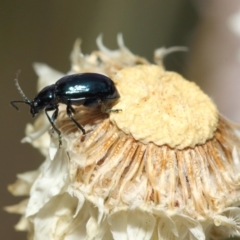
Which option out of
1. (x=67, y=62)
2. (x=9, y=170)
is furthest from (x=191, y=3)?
(x=9, y=170)

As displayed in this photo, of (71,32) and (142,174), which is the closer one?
(142,174)

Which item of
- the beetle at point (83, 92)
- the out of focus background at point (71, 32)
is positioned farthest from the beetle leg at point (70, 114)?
the out of focus background at point (71, 32)

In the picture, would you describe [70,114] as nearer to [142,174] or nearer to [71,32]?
[142,174]

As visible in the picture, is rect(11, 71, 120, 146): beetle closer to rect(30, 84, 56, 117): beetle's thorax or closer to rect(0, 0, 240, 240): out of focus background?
rect(30, 84, 56, 117): beetle's thorax

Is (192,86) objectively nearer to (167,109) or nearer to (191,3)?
(167,109)

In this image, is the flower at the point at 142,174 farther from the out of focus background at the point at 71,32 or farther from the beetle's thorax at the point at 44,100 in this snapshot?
the out of focus background at the point at 71,32

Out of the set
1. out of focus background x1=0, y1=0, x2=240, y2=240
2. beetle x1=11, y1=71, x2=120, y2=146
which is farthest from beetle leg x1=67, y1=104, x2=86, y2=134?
out of focus background x1=0, y1=0, x2=240, y2=240

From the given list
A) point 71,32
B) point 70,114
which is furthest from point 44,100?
point 71,32

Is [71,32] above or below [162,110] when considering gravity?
below
